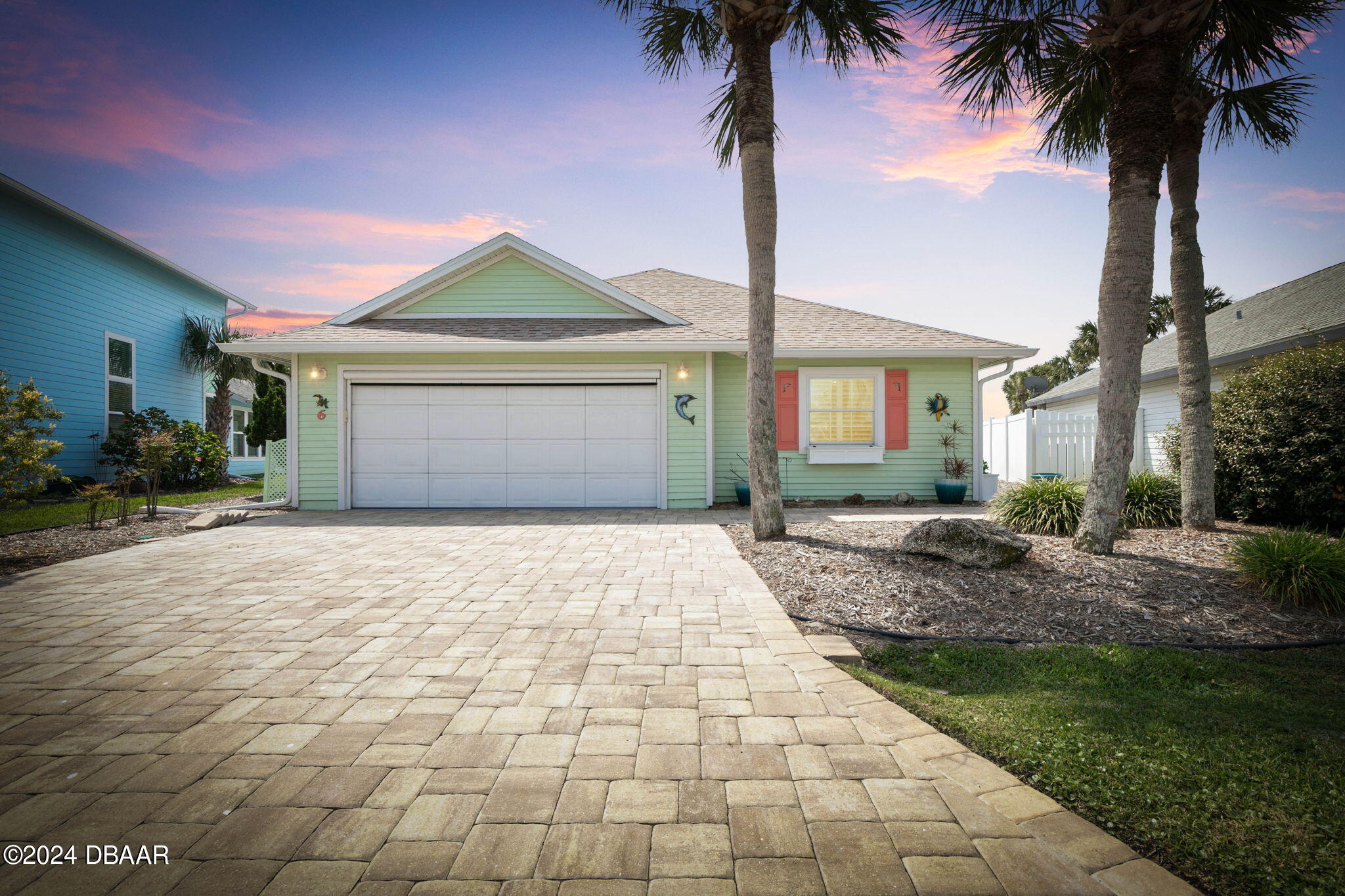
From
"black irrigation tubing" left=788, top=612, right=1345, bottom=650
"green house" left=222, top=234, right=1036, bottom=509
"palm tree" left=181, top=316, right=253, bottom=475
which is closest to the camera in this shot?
"black irrigation tubing" left=788, top=612, right=1345, bottom=650

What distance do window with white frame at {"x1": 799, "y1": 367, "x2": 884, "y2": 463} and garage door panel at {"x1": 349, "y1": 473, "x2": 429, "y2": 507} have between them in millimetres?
6840

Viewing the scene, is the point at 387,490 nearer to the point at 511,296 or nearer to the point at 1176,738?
the point at 511,296

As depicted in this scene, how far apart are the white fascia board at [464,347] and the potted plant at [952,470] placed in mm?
4347

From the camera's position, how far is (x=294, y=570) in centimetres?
522

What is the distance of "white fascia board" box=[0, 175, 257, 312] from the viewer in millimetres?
10141

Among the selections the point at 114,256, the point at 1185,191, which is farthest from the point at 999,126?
the point at 114,256

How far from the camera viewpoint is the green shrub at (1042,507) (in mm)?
6219

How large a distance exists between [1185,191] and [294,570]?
33.7ft

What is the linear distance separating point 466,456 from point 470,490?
60 centimetres

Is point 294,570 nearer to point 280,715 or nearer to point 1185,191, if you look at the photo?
point 280,715

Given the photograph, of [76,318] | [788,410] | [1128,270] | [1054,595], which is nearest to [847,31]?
[1128,270]

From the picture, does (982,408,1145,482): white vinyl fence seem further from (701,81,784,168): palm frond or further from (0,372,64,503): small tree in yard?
(0,372,64,503): small tree in yard

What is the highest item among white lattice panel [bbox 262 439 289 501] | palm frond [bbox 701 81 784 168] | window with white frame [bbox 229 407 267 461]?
palm frond [bbox 701 81 784 168]

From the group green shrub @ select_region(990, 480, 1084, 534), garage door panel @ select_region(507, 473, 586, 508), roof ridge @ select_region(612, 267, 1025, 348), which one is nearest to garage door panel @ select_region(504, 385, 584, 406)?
garage door panel @ select_region(507, 473, 586, 508)
